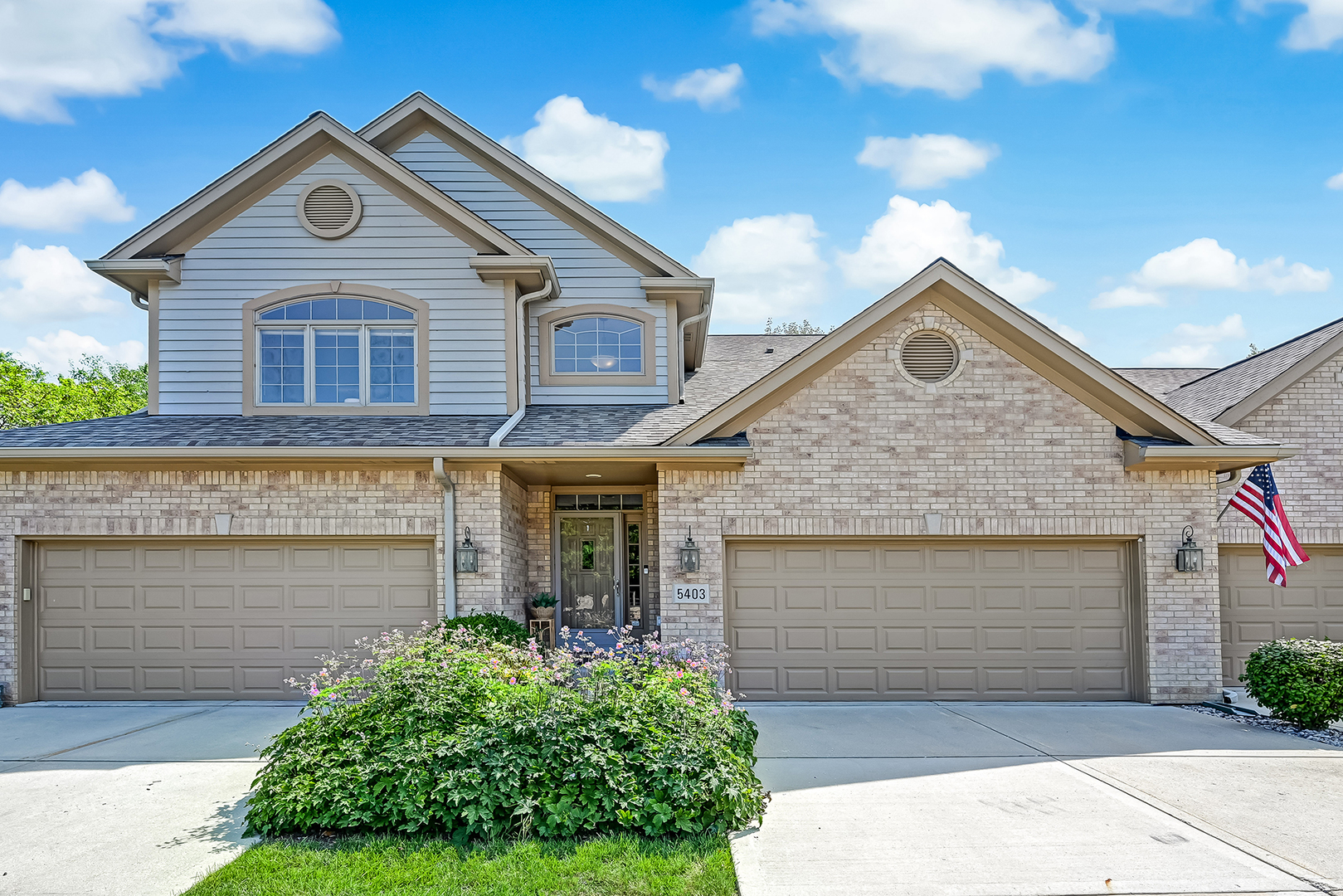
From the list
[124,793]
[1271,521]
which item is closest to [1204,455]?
[1271,521]

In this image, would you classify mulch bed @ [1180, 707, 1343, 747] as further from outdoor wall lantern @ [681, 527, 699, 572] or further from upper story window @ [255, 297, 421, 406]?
upper story window @ [255, 297, 421, 406]

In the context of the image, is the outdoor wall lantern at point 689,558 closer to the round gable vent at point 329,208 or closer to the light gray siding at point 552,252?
the light gray siding at point 552,252

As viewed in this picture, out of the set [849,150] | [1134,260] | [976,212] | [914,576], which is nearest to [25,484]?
[914,576]

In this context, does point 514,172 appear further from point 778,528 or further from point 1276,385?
point 1276,385

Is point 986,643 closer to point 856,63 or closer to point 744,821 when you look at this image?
point 744,821

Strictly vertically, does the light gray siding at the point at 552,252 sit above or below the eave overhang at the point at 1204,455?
above

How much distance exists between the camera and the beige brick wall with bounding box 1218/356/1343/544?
41.7ft

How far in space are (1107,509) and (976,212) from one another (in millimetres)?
8705

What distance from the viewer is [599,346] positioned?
1382 centimetres

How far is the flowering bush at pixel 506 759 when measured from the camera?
589 centimetres

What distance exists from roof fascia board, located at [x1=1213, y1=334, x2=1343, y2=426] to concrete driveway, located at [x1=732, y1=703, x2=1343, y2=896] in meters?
4.98

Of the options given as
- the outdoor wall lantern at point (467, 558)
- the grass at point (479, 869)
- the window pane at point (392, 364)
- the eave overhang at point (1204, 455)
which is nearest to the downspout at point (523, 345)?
the window pane at point (392, 364)

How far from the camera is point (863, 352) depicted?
452 inches

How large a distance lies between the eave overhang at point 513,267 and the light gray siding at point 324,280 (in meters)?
Answer: 0.20
